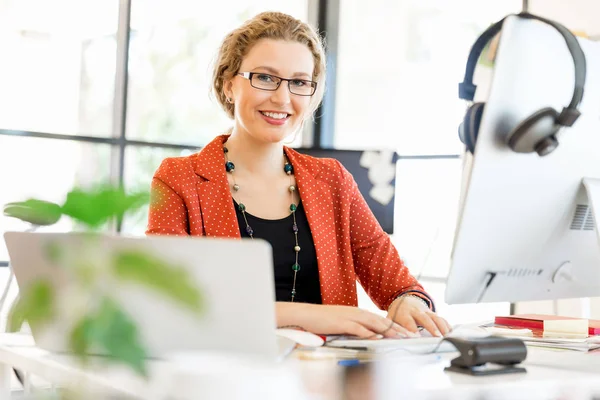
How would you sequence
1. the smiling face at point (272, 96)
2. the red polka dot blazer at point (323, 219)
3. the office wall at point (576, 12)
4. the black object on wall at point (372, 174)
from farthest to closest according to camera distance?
the office wall at point (576, 12)
the black object on wall at point (372, 174)
the smiling face at point (272, 96)
the red polka dot blazer at point (323, 219)

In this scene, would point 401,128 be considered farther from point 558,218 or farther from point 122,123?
point 558,218

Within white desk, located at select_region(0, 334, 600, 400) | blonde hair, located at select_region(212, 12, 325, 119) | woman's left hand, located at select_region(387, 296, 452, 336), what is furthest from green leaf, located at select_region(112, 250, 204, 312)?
blonde hair, located at select_region(212, 12, 325, 119)

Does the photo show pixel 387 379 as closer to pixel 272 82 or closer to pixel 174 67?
pixel 272 82

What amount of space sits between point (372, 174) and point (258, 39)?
67 cm

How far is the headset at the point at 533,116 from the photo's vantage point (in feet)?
A: 3.68

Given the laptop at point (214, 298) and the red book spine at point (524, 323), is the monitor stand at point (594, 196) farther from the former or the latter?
the laptop at point (214, 298)

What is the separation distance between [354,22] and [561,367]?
3.66m

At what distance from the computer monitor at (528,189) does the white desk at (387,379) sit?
13 cm

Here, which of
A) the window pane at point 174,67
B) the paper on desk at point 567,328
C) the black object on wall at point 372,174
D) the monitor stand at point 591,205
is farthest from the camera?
the window pane at point 174,67

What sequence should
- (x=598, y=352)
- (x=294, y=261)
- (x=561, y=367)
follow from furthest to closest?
(x=294, y=261) → (x=598, y=352) → (x=561, y=367)

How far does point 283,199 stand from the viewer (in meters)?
2.16

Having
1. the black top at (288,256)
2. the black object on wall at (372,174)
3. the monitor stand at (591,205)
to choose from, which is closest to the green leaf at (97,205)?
the monitor stand at (591,205)

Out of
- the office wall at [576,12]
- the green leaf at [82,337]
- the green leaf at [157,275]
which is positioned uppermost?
the office wall at [576,12]

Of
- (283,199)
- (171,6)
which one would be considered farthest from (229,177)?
(171,6)
